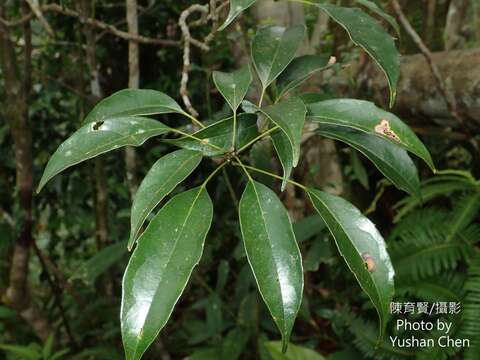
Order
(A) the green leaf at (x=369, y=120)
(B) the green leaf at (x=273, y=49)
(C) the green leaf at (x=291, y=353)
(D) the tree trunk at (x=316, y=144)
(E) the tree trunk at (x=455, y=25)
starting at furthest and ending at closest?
(E) the tree trunk at (x=455, y=25), (D) the tree trunk at (x=316, y=144), (C) the green leaf at (x=291, y=353), (B) the green leaf at (x=273, y=49), (A) the green leaf at (x=369, y=120)

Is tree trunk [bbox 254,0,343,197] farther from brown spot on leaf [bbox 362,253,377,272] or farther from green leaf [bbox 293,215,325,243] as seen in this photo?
brown spot on leaf [bbox 362,253,377,272]

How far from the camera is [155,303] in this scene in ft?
1.75

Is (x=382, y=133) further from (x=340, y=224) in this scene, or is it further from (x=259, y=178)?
(x=259, y=178)

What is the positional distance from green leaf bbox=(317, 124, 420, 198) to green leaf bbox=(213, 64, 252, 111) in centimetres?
14

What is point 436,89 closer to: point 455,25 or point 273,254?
point 455,25

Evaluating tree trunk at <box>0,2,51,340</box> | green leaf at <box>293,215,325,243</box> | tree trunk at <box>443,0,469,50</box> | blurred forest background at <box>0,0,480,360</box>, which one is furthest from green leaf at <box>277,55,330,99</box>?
tree trunk at <box>443,0,469,50</box>

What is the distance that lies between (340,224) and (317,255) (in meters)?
0.88

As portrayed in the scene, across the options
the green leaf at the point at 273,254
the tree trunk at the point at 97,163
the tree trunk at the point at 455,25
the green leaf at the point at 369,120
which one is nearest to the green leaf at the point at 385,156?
the green leaf at the point at 369,120

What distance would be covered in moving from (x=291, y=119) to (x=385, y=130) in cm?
16

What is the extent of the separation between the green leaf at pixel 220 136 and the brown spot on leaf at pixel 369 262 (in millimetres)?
238

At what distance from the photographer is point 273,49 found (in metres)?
0.79

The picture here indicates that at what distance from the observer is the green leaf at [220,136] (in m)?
0.69

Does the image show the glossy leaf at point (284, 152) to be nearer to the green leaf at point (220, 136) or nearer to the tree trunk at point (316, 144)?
the green leaf at point (220, 136)

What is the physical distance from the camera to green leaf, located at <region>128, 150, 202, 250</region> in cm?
57
